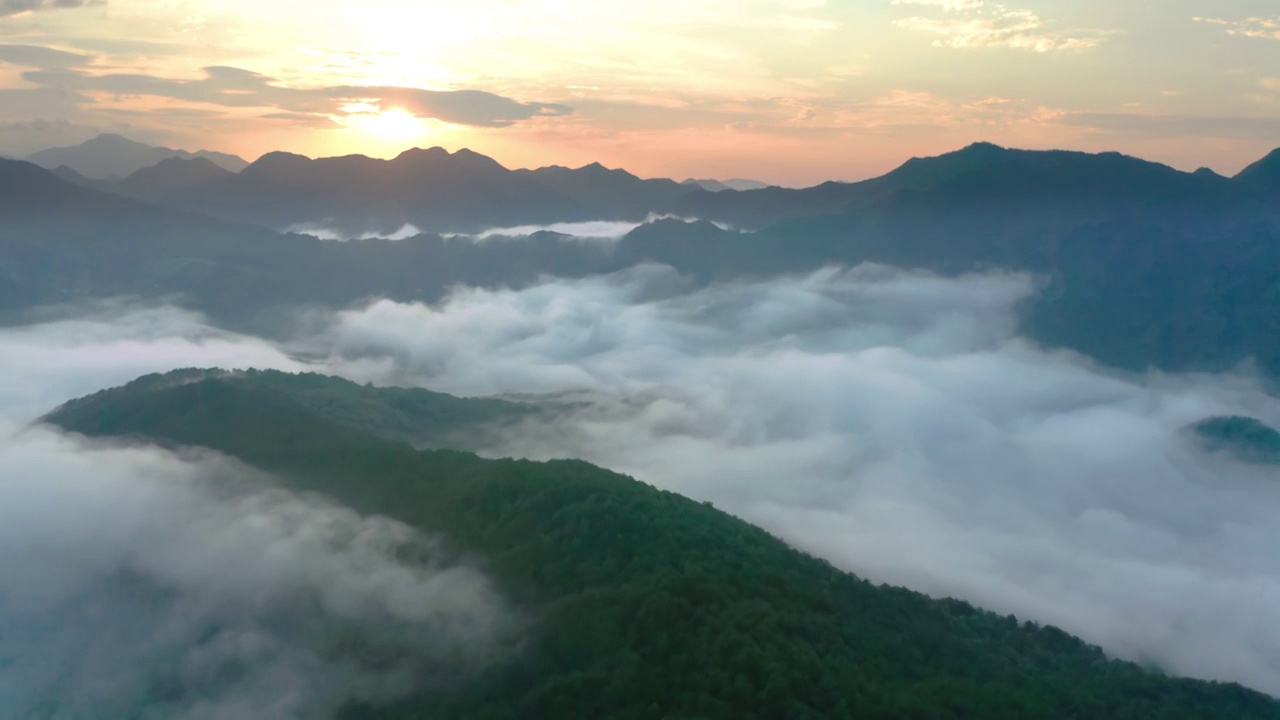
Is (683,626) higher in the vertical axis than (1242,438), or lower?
lower

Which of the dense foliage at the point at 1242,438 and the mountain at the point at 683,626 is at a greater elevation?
the dense foliage at the point at 1242,438

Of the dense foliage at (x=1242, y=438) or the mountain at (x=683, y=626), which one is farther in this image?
the dense foliage at (x=1242, y=438)

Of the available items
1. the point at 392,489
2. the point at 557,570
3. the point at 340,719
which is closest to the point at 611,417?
the point at 392,489

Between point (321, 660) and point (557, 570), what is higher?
point (557, 570)

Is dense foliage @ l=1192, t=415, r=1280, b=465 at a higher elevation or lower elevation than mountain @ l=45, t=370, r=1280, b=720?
higher

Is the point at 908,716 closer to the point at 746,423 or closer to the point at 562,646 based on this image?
the point at 562,646

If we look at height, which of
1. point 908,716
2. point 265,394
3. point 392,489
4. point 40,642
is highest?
point 265,394

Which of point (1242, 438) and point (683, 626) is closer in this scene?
point (683, 626)

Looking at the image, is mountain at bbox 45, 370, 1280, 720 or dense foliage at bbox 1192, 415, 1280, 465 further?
dense foliage at bbox 1192, 415, 1280, 465
